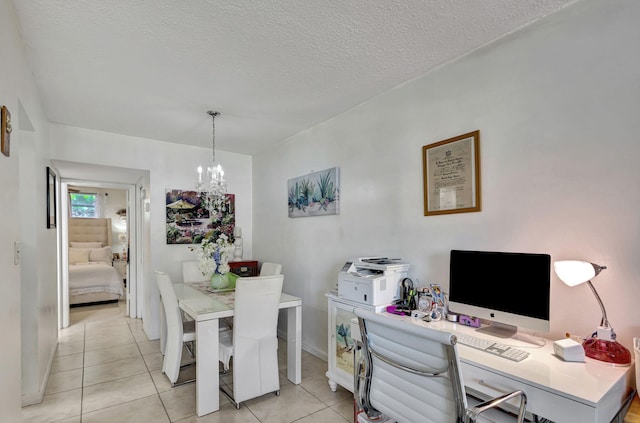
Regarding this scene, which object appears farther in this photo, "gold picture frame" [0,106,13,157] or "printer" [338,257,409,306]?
"printer" [338,257,409,306]

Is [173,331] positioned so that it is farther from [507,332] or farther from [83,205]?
[83,205]

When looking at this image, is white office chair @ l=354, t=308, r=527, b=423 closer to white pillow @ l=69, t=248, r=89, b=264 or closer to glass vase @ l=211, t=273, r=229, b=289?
glass vase @ l=211, t=273, r=229, b=289

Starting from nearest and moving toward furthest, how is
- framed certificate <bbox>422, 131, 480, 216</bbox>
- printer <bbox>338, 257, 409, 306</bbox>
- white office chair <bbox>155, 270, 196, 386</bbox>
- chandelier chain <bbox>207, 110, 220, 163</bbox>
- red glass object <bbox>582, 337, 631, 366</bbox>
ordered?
red glass object <bbox>582, 337, 631, 366</bbox>
framed certificate <bbox>422, 131, 480, 216</bbox>
printer <bbox>338, 257, 409, 306</bbox>
white office chair <bbox>155, 270, 196, 386</bbox>
chandelier chain <bbox>207, 110, 220, 163</bbox>

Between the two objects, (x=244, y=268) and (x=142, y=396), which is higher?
(x=244, y=268)

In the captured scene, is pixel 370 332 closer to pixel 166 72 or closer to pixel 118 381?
pixel 166 72

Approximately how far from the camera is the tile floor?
7.71ft

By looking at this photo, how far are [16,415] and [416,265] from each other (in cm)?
248

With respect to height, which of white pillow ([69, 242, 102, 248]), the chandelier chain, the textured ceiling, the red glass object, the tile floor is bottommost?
the tile floor

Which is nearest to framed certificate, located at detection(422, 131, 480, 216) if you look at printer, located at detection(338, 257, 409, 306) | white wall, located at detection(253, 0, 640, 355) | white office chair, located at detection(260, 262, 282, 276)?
white wall, located at detection(253, 0, 640, 355)

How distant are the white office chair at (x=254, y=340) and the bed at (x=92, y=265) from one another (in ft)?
14.5

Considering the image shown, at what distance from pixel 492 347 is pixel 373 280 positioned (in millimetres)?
833

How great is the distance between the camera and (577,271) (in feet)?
4.91

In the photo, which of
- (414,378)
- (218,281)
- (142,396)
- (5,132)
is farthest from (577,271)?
(142,396)

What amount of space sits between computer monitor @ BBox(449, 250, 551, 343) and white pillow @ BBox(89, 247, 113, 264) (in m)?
7.63
